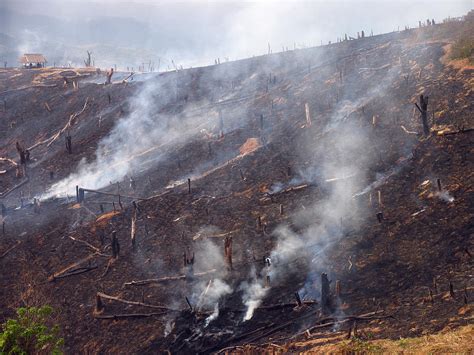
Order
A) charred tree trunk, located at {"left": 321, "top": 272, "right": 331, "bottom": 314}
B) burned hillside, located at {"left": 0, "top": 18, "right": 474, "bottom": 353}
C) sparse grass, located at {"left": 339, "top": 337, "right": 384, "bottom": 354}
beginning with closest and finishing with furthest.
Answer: sparse grass, located at {"left": 339, "top": 337, "right": 384, "bottom": 354}
charred tree trunk, located at {"left": 321, "top": 272, "right": 331, "bottom": 314}
burned hillside, located at {"left": 0, "top": 18, "right": 474, "bottom": 353}

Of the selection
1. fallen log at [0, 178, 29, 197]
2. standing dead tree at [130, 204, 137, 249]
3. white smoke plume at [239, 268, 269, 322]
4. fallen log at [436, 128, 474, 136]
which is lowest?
white smoke plume at [239, 268, 269, 322]

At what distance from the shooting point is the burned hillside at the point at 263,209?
594 inches

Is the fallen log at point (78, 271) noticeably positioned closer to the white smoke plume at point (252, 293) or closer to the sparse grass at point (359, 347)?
the white smoke plume at point (252, 293)

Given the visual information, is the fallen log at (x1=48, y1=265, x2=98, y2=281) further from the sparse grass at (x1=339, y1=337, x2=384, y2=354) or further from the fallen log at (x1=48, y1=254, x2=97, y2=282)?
the sparse grass at (x1=339, y1=337, x2=384, y2=354)

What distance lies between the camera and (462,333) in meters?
11.1

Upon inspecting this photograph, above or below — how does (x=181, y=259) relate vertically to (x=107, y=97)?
below

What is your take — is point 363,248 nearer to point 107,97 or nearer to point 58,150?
point 58,150

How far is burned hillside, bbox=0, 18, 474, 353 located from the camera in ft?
49.5

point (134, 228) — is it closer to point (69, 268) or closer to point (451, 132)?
point (69, 268)

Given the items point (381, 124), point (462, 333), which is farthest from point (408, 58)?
point (462, 333)

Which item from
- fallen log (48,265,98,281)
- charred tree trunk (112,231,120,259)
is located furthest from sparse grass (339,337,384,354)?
fallen log (48,265,98,281)

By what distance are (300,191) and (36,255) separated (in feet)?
45.7

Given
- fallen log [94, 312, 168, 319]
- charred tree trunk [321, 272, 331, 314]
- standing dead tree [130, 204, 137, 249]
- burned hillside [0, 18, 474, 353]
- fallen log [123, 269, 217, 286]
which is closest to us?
charred tree trunk [321, 272, 331, 314]

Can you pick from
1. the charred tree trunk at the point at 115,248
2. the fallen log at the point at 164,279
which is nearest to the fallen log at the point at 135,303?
the fallen log at the point at 164,279
